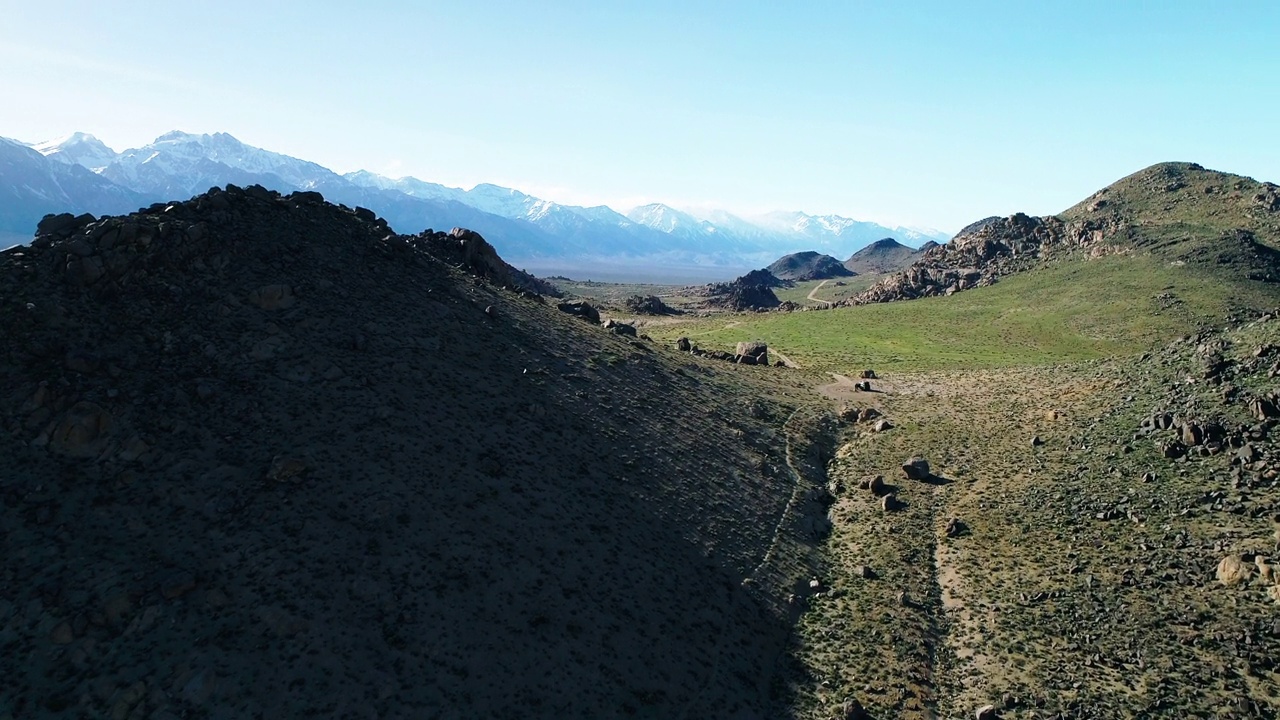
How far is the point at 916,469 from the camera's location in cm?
4241

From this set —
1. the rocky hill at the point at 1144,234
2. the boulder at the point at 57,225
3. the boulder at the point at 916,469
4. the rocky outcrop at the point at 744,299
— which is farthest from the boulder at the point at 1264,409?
the rocky outcrop at the point at 744,299

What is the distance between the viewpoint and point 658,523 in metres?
32.4

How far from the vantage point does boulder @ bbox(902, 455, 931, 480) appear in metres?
42.2

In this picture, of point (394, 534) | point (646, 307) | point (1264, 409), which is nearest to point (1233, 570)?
point (1264, 409)

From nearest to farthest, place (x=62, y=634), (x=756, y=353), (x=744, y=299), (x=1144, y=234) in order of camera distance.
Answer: (x=62, y=634)
(x=756, y=353)
(x=1144, y=234)
(x=744, y=299)

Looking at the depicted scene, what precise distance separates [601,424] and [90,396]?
70.6 feet

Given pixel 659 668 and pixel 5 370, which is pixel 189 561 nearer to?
pixel 5 370

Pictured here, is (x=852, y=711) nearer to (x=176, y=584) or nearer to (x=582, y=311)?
(x=176, y=584)

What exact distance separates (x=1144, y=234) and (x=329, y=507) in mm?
116826

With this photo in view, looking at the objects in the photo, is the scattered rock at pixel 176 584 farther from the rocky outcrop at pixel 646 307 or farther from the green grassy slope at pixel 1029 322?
the rocky outcrop at pixel 646 307

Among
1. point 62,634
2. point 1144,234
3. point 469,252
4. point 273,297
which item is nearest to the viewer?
point 62,634

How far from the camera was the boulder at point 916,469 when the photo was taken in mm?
42250

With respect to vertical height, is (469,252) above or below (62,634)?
above

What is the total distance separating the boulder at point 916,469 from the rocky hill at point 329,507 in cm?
633
